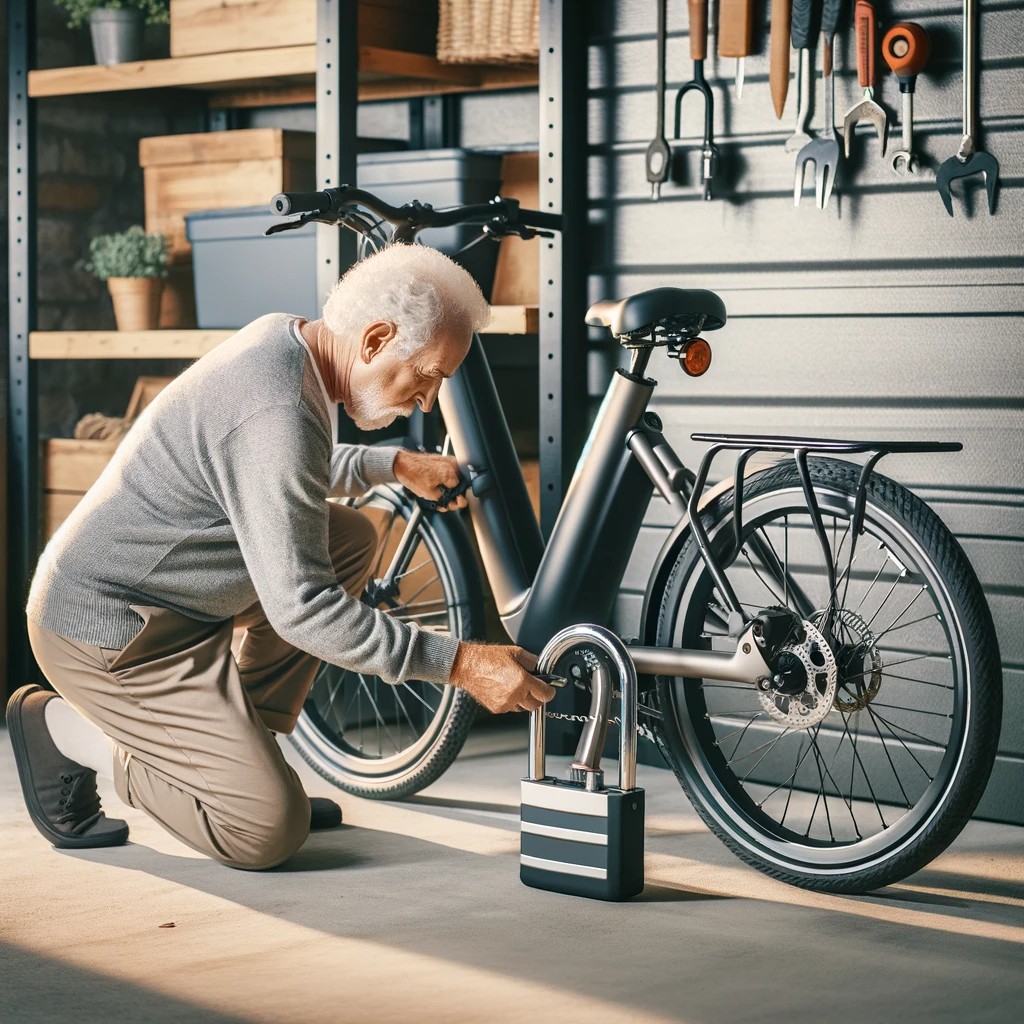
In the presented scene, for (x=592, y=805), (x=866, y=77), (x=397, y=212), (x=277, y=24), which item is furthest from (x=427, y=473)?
(x=277, y=24)

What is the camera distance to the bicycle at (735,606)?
238 cm

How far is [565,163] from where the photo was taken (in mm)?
3365

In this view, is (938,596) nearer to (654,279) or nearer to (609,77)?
(654,279)

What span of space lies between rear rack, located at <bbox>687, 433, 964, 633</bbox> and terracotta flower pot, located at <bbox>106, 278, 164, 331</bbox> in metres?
1.93

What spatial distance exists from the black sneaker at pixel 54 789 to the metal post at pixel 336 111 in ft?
3.75

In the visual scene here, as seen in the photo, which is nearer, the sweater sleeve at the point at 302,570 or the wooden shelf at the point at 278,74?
the sweater sleeve at the point at 302,570

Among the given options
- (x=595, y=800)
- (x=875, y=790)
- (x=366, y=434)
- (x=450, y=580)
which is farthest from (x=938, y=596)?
(x=366, y=434)

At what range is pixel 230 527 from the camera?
259 centimetres

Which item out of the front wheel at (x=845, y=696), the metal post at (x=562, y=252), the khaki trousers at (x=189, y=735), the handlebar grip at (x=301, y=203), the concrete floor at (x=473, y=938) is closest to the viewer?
the concrete floor at (x=473, y=938)

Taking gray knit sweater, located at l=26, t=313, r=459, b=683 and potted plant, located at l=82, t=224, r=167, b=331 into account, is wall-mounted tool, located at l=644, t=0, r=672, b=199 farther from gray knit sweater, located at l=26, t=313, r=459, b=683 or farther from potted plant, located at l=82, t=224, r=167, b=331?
potted plant, located at l=82, t=224, r=167, b=331

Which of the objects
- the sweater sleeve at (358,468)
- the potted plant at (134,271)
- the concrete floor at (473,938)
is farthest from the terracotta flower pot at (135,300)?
the concrete floor at (473,938)

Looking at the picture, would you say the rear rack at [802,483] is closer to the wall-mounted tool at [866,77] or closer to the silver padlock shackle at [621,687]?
the silver padlock shackle at [621,687]

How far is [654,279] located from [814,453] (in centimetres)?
98

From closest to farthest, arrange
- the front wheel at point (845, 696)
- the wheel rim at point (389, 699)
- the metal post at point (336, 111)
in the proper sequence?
the front wheel at point (845, 696), the wheel rim at point (389, 699), the metal post at point (336, 111)
